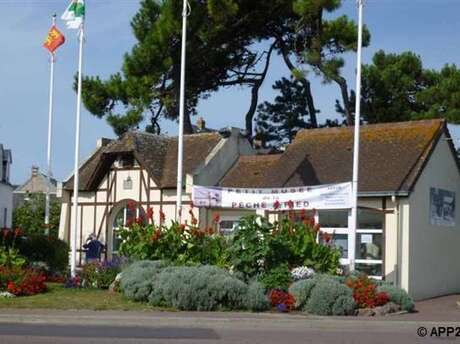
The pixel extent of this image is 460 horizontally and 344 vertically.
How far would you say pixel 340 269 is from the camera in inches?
850

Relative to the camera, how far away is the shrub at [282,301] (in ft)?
61.7

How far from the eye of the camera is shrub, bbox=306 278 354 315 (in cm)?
1838

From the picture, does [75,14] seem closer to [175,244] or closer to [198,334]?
[175,244]

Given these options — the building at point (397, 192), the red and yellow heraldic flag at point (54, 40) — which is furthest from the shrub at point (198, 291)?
the red and yellow heraldic flag at point (54, 40)

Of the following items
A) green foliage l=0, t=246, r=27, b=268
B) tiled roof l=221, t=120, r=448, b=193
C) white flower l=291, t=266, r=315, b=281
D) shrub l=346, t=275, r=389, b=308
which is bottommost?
shrub l=346, t=275, r=389, b=308

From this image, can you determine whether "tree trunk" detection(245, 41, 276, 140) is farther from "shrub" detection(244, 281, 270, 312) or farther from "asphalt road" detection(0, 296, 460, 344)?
"asphalt road" detection(0, 296, 460, 344)

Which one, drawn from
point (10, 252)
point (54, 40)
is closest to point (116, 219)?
point (54, 40)

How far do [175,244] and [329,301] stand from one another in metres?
5.39

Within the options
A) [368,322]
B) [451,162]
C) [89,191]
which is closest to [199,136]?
[89,191]

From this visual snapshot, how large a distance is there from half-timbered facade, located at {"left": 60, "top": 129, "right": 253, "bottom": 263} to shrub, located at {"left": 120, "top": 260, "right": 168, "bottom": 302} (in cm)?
920

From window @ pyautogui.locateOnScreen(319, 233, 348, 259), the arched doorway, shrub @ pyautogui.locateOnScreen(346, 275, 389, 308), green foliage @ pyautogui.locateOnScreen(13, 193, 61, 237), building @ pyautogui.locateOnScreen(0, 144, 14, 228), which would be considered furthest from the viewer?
building @ pyautogui.locateOnScreen(0, 144, 14, 228)

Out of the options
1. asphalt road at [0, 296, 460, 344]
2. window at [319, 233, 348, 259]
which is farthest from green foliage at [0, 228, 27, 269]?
window at [319, 233, 348, 259]

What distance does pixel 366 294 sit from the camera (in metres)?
19.3

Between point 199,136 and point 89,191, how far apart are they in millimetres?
5060
